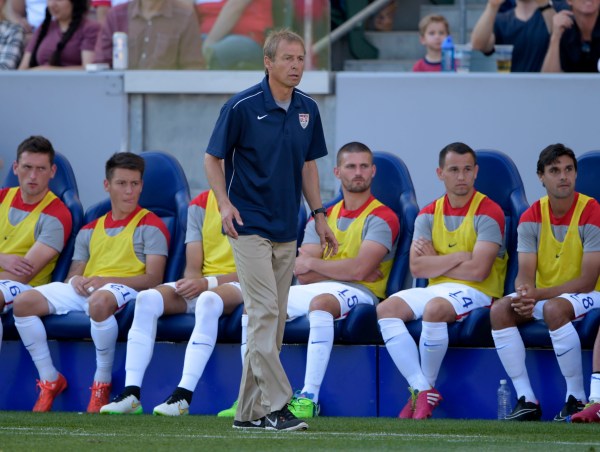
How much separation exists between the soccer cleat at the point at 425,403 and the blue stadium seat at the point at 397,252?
55 centimetres

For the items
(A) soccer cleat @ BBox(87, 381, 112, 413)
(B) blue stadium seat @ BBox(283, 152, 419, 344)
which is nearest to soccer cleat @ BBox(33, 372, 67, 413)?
(A) soccer cleat @ BBox(87, 381, 112, 413)

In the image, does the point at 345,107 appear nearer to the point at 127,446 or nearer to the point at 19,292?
the point at 19,292

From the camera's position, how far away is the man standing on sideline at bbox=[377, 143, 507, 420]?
8203 mm

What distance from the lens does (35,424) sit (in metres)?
7.57

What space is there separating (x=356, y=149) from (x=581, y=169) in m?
1.46

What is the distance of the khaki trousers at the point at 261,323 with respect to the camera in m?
6.63

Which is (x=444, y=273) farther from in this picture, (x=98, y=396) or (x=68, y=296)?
(x=68, y=296)

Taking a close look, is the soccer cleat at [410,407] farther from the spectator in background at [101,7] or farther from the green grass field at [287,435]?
the spectator in background at [101,7]

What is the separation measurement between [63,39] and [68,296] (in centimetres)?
317

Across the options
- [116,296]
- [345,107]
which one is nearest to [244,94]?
[116,296]

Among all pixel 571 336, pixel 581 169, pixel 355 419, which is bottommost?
pixel 355 419

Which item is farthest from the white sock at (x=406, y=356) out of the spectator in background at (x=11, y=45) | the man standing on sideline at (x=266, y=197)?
the spectator in background at (x=11, y=45)

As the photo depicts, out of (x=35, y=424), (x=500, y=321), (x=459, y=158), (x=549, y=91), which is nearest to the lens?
(x=35, y=424)

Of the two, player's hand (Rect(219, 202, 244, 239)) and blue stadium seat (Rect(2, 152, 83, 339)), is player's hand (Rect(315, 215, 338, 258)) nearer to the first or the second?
player's hand (Rect(219, 202, 244, 239))
